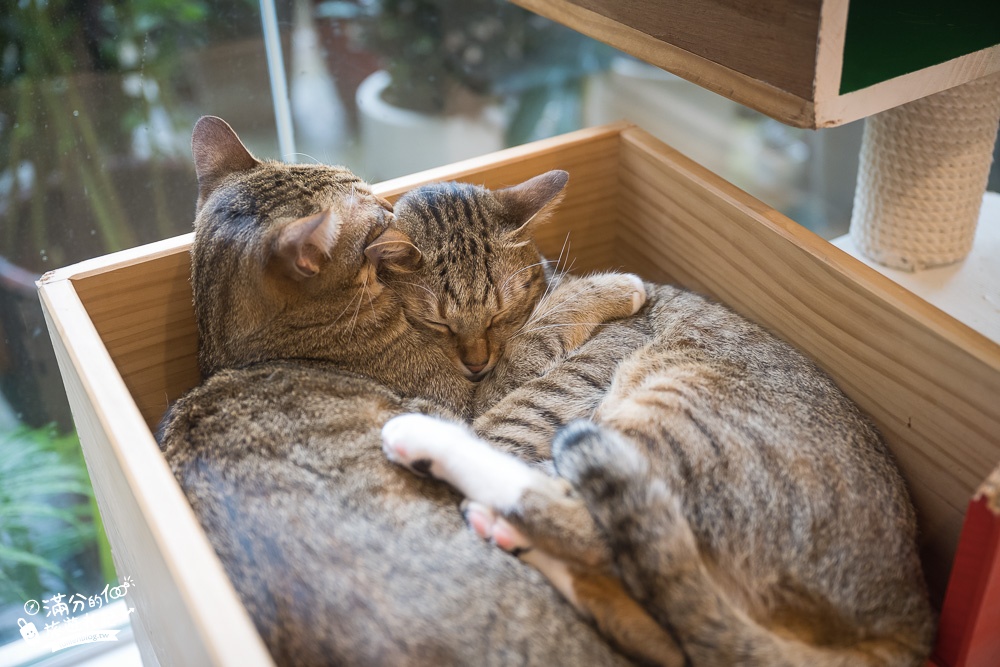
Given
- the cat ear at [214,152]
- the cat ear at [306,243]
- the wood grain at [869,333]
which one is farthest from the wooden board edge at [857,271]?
the cat ear at [214,152]

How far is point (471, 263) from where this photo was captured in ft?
4.96

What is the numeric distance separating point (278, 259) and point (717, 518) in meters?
0.75

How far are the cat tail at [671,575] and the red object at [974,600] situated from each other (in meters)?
0.08

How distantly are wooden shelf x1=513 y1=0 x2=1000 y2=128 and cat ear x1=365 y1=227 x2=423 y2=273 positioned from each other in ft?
1.74

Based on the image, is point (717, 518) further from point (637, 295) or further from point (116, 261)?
point (116, 261)

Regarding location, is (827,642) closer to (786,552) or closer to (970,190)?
(786,552)

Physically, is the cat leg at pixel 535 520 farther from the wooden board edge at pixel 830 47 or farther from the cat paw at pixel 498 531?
the wooden board edge at pixel 830 47

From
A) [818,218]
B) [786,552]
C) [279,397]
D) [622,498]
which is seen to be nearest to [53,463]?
[279,397]

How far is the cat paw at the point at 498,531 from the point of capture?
1.10 meters

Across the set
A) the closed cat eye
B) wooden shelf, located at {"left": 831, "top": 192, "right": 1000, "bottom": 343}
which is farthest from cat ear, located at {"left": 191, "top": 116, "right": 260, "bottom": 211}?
wooden shelf, located at {"left": 831, "top": 192, "right": 1000, "bottom": 343}

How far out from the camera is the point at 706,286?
5.22ft

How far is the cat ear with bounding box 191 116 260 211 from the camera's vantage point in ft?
4.75

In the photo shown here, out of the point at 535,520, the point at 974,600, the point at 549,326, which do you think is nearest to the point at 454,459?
the point at 535,520

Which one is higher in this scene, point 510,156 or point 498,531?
point 510,156
